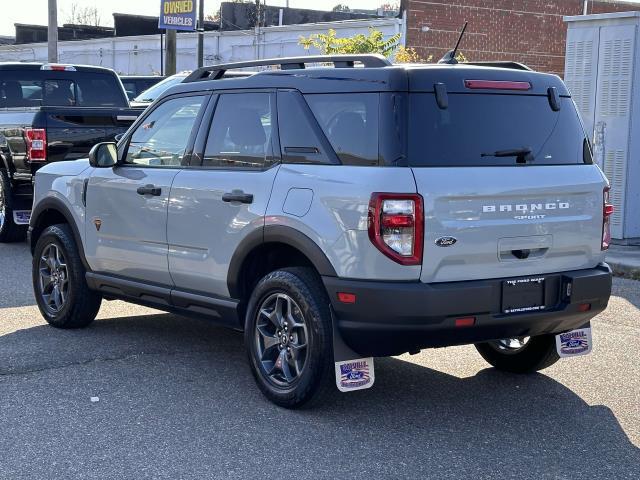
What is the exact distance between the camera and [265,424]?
5418 mm

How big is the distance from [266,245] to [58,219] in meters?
2.82

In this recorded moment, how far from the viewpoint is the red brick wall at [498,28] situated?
107 ft

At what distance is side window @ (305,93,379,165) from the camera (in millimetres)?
Answer: 5219

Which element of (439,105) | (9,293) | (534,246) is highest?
(439,105)

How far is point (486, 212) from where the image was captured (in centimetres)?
519

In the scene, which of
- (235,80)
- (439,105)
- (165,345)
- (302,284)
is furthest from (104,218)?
(439,105)

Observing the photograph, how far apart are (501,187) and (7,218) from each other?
28.6 feet

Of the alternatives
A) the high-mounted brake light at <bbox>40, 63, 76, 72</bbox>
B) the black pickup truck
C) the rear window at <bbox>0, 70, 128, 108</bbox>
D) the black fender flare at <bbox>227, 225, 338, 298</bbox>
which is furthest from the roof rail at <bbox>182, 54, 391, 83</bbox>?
the rear window at <bbox>0, 70, 128, 108</bbox>

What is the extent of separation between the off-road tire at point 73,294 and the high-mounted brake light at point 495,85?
3.47m

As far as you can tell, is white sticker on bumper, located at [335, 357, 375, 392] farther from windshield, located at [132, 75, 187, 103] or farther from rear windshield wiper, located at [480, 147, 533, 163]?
windshield, located at [132, 75, 187, 103]

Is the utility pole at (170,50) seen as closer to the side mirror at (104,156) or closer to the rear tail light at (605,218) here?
the side mirror at (104,156)

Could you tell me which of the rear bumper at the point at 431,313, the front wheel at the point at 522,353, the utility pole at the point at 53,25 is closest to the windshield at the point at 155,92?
the utility pole at the point at 53,25

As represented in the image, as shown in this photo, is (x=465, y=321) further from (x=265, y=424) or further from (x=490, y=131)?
(x=265, y=424)

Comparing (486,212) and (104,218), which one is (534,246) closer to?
(486,212)
